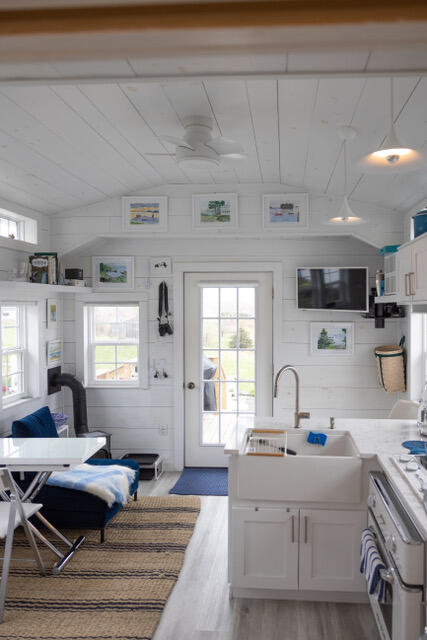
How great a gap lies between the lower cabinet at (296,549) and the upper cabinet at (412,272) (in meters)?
1.31

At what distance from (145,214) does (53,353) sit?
1656 millimetres

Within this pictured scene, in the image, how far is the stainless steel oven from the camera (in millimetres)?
1788

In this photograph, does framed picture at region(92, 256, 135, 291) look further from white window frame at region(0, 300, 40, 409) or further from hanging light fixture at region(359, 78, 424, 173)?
hanging light fixture at region(359, 78, 424, 173)

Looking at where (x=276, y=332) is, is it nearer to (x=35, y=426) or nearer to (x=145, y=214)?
(x=145, y=214)

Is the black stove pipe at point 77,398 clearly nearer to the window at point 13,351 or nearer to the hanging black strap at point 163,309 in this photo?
the window at point 13,351

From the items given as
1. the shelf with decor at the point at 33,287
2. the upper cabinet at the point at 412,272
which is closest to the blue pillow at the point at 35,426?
the shelf with decor at the point at 33,287

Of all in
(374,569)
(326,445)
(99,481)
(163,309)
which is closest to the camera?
(374,569)

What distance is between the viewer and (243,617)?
2754 millimetres

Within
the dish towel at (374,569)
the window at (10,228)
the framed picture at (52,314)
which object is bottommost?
the dish towel at (374,569)

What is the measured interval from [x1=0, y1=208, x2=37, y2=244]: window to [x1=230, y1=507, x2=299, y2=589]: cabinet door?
9.78 feet

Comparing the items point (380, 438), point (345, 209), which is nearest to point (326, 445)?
point (380, 438)

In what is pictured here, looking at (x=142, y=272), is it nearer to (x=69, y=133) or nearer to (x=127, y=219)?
(x=127, y=219)

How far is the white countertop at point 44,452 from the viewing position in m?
3.06

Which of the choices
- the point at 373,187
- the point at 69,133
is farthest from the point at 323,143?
the point at 69,133
